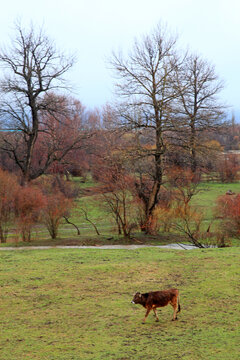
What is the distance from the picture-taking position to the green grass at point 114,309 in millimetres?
6234

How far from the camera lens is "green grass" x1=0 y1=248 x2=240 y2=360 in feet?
20.5

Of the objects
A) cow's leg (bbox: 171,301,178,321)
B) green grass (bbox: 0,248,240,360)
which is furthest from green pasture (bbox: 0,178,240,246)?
cow's leg (bbox: 171,301,178,321)

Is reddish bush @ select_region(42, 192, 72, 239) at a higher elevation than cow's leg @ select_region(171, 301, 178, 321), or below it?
higher

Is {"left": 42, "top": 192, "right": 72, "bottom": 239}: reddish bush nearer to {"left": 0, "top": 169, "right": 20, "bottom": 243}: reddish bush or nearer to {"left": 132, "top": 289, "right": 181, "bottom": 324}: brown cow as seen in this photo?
{"left": 0, "top": 169, "right": 20, "bottom": 243}: reddish bush

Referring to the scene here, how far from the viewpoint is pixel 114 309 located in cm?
803

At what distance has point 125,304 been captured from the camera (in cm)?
833

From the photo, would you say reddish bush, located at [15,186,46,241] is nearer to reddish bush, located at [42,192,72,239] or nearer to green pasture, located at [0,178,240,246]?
reddish bush, located at [42,192,72,239]

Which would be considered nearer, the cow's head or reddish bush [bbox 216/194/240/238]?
the cow's head

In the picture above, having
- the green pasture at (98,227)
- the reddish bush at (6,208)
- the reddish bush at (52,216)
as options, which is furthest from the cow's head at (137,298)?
the reddish bush at (6,208)

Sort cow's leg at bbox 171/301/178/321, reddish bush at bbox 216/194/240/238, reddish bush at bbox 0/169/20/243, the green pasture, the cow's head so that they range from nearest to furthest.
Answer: the cow's head, cow's leg at bbox 171/301/178/321, reddish bush at bbox 216/194/240/238, the green pasture, reddish bush at bbox 0/169/20/243

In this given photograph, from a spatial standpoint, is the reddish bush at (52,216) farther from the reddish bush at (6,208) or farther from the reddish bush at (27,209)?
the reddish bush at (6,208)

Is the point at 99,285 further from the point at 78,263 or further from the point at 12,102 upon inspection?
the point at 12,102

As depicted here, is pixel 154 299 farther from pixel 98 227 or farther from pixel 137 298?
pixel 98 227

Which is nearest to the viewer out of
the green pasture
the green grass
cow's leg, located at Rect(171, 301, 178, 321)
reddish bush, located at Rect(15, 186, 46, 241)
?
the green grass
